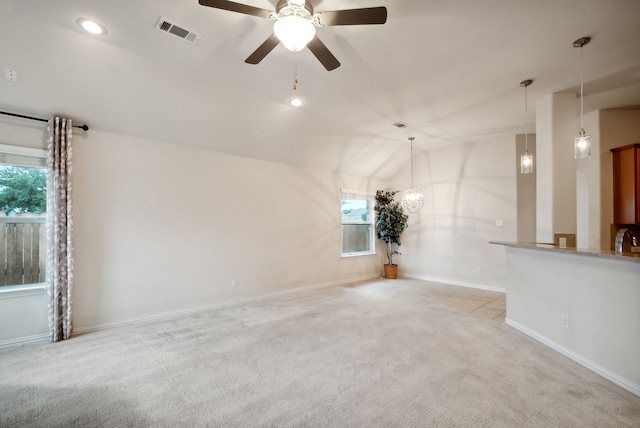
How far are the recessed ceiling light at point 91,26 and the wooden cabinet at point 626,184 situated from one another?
6642mm

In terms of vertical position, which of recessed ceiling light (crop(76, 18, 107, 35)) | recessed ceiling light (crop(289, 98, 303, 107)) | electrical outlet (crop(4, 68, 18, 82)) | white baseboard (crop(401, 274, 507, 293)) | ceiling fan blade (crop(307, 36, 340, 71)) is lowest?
white baseboard (crop(401, 274, 507, 293))

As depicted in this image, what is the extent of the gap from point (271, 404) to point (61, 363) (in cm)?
218

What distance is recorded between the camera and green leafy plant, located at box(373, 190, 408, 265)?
6.75 m

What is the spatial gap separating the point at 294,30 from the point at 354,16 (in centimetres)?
41

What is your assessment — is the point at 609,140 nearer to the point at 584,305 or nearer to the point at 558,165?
the point at 558,165

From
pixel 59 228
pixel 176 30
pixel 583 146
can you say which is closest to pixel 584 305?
pixel 583 146

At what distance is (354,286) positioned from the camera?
6055 millimetres

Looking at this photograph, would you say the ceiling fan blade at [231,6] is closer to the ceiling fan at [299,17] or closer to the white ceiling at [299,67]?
the ceiling fan at [299,17]

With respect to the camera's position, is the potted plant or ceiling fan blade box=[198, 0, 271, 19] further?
the potted plant

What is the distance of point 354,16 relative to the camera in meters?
1.83

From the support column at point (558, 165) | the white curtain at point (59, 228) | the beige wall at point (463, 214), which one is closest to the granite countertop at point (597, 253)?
the support column at point (558, 165)

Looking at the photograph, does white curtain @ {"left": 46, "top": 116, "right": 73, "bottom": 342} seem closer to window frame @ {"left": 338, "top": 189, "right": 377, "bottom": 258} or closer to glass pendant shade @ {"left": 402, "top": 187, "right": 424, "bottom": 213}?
window frame @ {"left": 338, "top": 189, "right": 377, "bottom": 258}

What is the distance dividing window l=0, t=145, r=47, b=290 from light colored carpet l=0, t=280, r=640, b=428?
880 millimetres

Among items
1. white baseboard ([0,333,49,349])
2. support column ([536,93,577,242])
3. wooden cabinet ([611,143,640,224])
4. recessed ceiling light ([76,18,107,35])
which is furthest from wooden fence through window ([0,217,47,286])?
wooden cabinet ([611,143,640,224])
